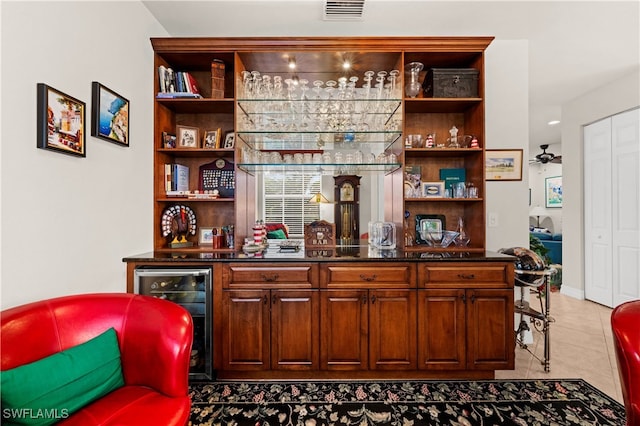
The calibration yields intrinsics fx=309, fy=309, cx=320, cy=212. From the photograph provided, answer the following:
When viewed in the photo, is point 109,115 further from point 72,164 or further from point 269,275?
point 269,275

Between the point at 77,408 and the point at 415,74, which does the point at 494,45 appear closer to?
the point at 415,74

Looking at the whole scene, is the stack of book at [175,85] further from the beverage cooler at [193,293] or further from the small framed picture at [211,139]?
the beverage cooler at [193,293]

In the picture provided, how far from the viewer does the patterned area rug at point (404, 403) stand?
193 centimetres

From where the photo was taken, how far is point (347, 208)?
332 cm

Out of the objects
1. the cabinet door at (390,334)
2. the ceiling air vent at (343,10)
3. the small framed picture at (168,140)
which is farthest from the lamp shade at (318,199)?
the ceiling air vent at (343,10)

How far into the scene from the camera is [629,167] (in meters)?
3.90

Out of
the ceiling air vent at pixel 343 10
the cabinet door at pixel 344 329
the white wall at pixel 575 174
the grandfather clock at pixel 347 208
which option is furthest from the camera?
the white wall at pixel 575 174

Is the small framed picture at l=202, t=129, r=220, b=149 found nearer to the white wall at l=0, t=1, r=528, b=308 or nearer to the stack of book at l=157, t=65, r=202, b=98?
the stack of book at l=157, t=65, r=202, b=98

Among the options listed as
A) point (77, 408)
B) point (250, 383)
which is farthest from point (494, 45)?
point (77, 408)

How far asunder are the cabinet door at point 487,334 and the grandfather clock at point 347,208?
127 centimetres

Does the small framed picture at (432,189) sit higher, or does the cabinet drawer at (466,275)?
the small framed picture at (432,189)

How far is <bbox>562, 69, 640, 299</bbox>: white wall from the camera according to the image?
4.29 metres

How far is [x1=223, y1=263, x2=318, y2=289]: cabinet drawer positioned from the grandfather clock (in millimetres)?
903

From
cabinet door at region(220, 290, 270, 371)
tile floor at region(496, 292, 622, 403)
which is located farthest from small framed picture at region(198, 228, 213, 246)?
tile floor at region(496, 292, 622, 403)
